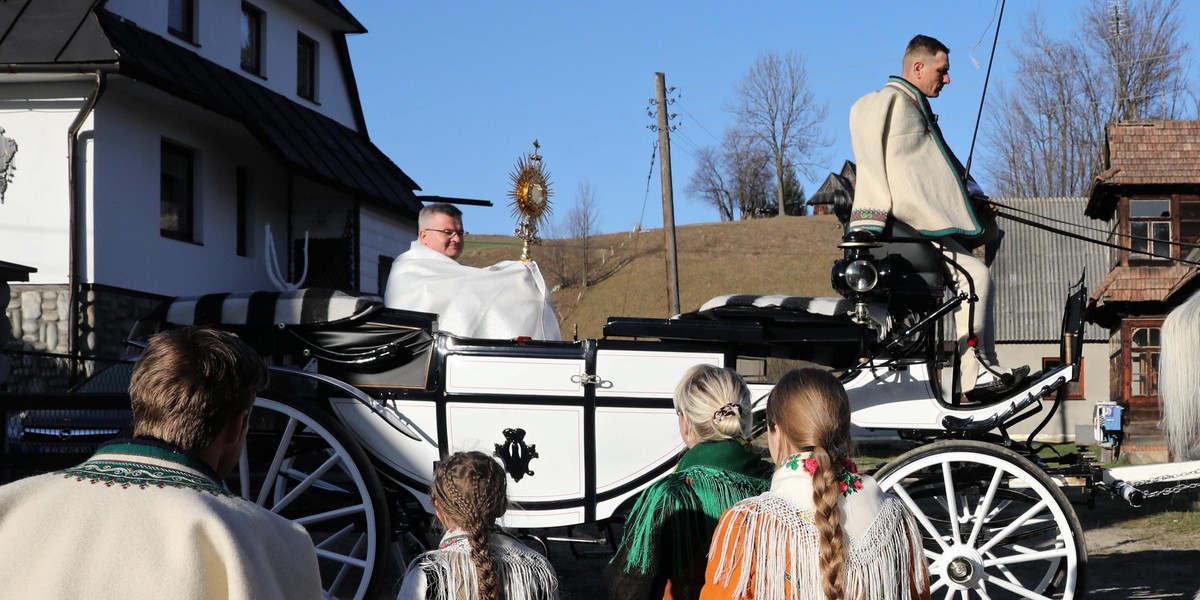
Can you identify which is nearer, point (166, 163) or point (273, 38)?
point (166, 163)

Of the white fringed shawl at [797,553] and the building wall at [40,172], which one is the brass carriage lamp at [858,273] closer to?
the white fringed shawl at [797,553]

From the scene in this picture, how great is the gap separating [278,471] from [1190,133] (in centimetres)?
2272

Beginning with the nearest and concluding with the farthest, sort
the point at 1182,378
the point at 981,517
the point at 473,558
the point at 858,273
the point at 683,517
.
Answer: the point at 473,558
the point at 683,517
the point at 981,517
the point at 858,273
the point at 1182,378

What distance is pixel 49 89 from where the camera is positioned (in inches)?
523

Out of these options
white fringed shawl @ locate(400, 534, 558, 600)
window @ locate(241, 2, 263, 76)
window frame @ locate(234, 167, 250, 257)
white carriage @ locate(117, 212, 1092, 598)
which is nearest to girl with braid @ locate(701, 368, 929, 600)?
white fringed shawl @ locate(400, 534, 558, 600)

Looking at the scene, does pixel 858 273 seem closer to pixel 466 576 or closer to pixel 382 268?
pixel 466 576

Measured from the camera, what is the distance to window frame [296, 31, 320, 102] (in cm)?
1977

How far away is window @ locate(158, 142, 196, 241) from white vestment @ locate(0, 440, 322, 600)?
13735mm

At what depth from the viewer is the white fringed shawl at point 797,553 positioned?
100 inches

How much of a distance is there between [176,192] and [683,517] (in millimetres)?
13513

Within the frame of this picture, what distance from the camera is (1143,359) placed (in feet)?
78.9

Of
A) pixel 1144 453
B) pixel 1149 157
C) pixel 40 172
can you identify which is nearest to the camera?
pixel 40 172

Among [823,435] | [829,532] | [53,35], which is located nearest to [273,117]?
[53,35]

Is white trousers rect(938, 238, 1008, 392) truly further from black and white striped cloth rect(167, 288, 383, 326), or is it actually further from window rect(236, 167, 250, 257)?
window rect(236, 167, 250, 257)
